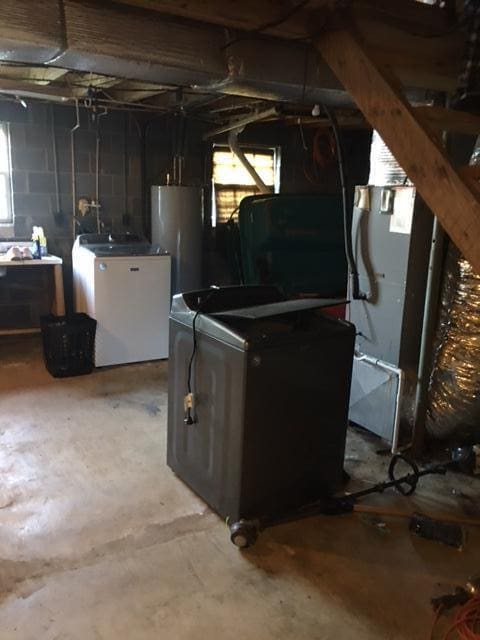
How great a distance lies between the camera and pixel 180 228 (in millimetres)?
4691

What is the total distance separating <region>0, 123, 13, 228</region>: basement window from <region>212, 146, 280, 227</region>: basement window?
1.93 meters

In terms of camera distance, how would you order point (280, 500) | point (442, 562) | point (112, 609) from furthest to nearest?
point (280, 500)
point (442, 562)
point (112, 609)

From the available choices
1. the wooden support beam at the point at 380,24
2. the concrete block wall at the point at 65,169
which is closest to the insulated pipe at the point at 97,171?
the concrete block wall at the point at 65,169

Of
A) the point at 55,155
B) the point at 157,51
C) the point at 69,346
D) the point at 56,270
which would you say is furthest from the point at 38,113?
the point at 157,51

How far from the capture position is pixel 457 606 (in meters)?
1.85

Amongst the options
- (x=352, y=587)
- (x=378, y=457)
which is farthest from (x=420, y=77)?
(x=352, y=587)

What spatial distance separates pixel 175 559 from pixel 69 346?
2.22m

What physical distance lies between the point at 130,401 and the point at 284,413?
163 cm

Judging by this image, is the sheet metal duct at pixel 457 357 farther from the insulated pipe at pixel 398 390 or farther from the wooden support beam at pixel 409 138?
the wooden support beam at pixel 409 138

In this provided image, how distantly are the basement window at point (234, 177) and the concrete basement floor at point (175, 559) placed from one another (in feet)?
10.4

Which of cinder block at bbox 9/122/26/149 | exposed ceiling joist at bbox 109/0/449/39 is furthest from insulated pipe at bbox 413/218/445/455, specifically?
cinder block at bbox 9/122/26/149

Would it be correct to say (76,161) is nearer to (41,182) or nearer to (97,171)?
(97,171)

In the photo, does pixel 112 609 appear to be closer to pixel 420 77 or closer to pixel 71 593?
pixel 71 593

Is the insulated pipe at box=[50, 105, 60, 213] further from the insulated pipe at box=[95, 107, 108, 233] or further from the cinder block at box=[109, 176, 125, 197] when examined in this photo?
the cinder block at box=[109, 176, 125, 197]
